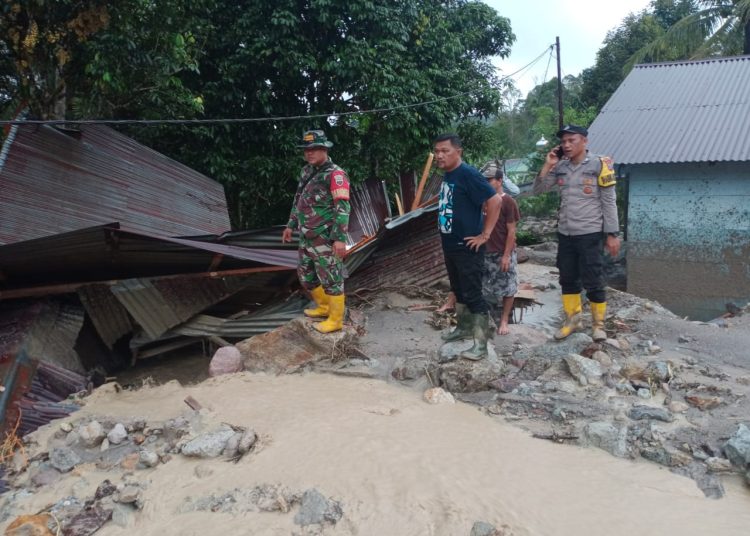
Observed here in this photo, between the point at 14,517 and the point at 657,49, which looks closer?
the point at 14,517

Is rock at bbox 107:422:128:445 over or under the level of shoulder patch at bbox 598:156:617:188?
under

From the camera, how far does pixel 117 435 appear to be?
332cm

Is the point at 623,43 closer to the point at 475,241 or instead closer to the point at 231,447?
the point at 475,241

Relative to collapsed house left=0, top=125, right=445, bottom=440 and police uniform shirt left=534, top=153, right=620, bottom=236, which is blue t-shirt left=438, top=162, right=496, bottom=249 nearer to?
police uniform shirt left=534, top=153, right=620, bottom=236

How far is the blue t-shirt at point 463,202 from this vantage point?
378 cm

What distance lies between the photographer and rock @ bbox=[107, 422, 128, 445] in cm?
330

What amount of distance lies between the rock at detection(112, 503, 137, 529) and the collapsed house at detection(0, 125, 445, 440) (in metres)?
1.24

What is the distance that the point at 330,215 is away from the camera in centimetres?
458

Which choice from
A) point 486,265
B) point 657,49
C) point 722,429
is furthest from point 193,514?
point 657,49

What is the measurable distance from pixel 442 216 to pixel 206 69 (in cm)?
579

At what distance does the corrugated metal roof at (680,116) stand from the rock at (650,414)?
625cm

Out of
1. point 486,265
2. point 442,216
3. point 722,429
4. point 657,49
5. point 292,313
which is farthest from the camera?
point 657,49

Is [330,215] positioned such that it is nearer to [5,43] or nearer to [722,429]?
[722,429]

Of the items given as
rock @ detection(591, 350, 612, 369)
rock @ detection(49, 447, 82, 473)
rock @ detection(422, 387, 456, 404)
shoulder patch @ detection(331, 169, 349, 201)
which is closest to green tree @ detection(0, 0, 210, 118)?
shoulder patch @ detection(331, 169, 349, 201)
